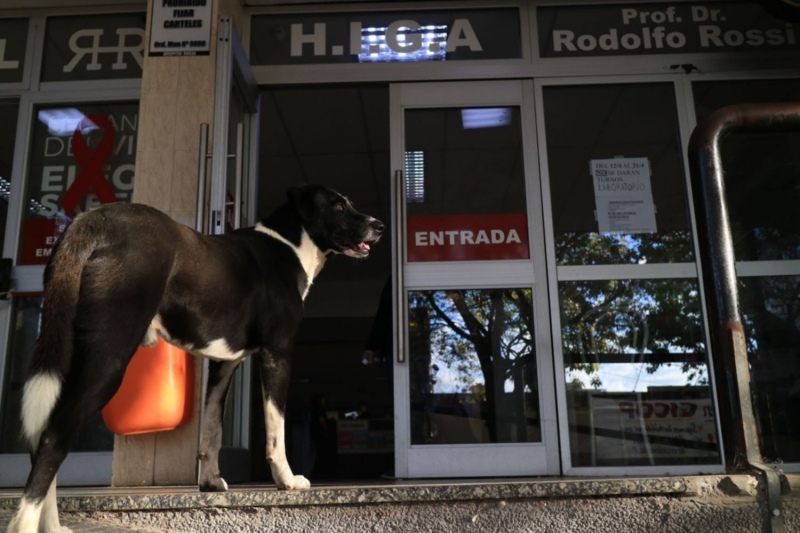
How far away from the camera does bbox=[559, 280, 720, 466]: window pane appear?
464 cm

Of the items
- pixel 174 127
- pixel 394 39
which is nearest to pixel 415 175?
pixel 394 39

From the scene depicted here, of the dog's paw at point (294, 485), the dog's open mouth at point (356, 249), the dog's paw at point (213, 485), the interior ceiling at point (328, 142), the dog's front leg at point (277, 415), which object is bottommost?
the dog's paw at point (213, 485)

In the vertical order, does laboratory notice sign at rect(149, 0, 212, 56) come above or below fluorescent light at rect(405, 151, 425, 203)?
above

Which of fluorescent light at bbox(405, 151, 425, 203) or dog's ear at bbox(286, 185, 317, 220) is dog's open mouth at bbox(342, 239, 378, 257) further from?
fluorescent light at bbox(405, 151, 425, 203)

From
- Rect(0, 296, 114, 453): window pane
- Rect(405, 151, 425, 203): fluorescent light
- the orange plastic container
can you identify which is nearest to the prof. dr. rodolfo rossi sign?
Rect(405, 151, 425, 203): fluorescent light

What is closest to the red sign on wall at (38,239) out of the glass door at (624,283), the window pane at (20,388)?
the window pane at (20,388)

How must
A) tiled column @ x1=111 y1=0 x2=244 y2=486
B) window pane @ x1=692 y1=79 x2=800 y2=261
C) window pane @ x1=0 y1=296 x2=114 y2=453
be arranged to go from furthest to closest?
window pane @ x1=692 y1=79 x2=800 y2=261 < window pane @ x1=0 y1=296 x2=114 y2=453 < tiled column @ x1=111 y1=0 x2=244 y2=486

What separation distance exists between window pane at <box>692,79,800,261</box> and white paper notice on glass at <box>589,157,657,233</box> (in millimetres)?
581

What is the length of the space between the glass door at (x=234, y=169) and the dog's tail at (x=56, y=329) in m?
1.45

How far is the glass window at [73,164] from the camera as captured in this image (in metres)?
5.07

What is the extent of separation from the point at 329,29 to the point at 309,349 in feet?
28.1

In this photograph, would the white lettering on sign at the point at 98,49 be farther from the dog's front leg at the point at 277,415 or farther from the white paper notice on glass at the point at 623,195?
the white paper notice on glass at the point at 623,195

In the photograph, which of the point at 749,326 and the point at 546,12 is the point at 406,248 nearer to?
the point at 546,12

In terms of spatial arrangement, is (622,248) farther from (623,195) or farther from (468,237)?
(468,237)
